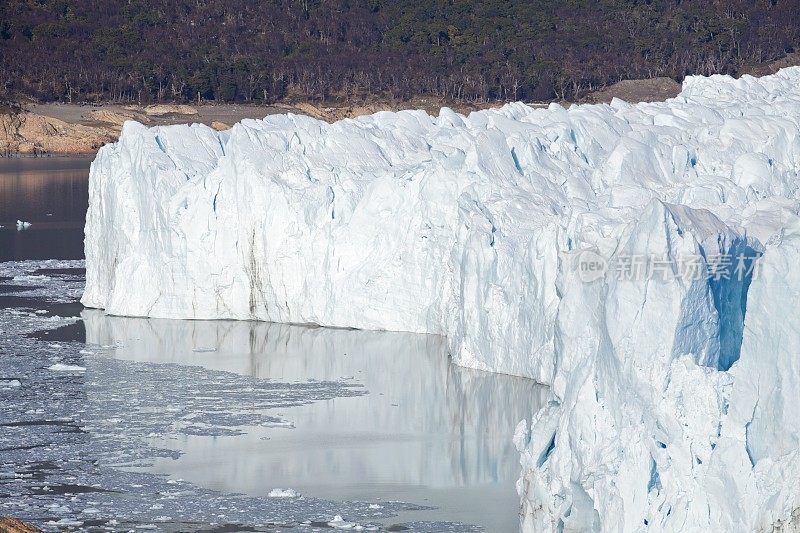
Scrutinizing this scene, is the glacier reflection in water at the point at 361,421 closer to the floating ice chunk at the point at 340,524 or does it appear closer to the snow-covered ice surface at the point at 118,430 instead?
the snow-covered ice surface at the point at 118,430

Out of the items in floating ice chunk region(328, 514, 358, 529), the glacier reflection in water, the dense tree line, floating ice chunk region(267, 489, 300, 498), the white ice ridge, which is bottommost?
floating ice chunk region(328, 514, 358, 529)

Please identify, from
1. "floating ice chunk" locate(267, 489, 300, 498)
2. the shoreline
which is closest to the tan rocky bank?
the shoreline

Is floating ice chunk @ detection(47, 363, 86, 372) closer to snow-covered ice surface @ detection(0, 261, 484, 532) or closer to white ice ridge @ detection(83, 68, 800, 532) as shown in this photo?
snow-covered ice surface @ detection(0, 261, 484, 532)

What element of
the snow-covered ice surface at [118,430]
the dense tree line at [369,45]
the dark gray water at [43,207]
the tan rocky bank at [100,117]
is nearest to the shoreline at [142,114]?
the tan rocky bank at [100,117]

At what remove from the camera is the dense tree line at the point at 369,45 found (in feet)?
223

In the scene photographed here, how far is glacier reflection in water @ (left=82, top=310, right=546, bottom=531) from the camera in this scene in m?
11.9

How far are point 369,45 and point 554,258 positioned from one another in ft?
205

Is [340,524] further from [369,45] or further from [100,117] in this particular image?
[369,45]

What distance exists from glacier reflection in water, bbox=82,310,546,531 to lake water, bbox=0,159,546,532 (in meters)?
0.02

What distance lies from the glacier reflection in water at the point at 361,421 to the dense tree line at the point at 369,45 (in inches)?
1917

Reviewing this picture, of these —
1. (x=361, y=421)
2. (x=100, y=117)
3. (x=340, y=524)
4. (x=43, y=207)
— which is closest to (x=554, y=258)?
(x=361, y=421)

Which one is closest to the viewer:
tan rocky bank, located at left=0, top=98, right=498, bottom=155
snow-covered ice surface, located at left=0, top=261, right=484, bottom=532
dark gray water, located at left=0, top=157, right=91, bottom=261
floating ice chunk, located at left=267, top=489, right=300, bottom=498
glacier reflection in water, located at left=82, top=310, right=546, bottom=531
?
snow-covered ice surface, located at left=0, top=261, right=484, bottom=532

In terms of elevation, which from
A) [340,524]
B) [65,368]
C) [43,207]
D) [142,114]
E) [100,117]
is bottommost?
[340,524]

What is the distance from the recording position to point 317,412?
14430 mm
